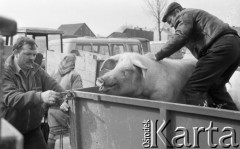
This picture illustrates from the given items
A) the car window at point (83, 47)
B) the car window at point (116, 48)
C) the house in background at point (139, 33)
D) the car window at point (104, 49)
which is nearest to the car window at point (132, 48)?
the car window at point (116, 48)

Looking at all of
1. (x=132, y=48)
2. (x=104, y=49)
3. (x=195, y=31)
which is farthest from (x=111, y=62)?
(x=132, y=48)

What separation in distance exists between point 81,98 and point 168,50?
1.07 meters

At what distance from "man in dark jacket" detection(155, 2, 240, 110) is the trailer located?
984mm

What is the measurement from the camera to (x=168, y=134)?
254cm

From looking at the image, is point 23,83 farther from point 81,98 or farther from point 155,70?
point 155,70

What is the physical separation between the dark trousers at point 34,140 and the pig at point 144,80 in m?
0.95

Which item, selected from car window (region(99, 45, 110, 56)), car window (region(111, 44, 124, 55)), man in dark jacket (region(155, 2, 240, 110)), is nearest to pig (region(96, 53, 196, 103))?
man in dark jacket (region(155, 2, 240, 110))

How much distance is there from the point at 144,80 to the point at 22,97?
127cm

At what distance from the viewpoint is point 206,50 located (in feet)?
12.1

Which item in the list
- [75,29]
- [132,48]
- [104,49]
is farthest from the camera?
[75,29]

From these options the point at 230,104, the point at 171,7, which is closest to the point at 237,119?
the point at 230,104

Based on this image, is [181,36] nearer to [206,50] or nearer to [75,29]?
[206,50]

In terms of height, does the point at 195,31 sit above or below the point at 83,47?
above

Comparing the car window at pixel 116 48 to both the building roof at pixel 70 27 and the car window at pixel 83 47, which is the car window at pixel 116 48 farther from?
the building roof at pixel 70 27
